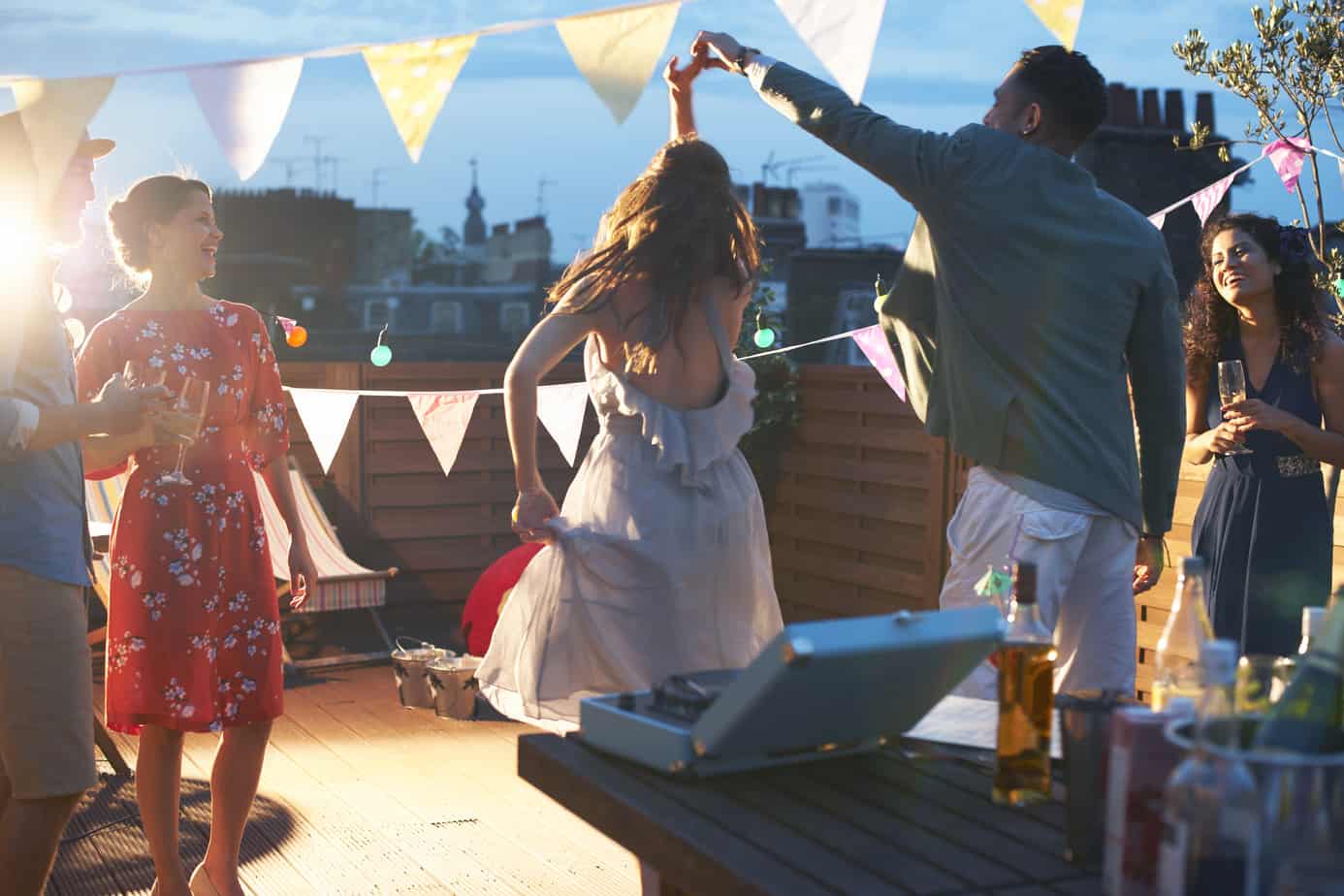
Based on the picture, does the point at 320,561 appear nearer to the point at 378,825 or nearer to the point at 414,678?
the point at 414,678

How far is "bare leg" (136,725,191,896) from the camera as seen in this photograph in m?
2.75

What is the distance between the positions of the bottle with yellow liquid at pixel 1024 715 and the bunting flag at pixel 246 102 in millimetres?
2379

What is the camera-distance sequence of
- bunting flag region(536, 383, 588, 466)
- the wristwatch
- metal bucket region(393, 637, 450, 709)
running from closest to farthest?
1. the wristwatch
2. metal bucket region(393, 637, 450, 709)
3. bunting flag region(536, 383, 588, 466)

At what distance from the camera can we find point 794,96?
91.7 inches

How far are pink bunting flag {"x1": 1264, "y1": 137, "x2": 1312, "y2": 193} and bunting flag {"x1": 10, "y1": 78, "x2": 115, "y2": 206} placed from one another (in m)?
3.16

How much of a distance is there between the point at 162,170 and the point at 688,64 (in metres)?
1.13

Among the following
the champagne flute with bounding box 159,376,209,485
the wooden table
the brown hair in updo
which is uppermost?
the brown hair in updo

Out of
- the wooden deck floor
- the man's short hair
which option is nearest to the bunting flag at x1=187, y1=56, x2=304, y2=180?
the wooden deck floor

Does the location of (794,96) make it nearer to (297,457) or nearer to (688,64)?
(688,64)

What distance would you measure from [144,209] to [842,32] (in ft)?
4.53

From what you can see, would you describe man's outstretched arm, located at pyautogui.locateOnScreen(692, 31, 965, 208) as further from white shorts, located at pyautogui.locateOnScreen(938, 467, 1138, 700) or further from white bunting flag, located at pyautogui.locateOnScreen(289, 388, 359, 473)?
Result: white bunting flag, located at pyautogui.locateOnScreen(289, 388, 359, 473)

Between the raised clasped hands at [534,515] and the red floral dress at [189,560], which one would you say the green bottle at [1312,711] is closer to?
the raised clasped hands at [534,515]

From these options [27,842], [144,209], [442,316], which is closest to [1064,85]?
[144,209]

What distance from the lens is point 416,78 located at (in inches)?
131
